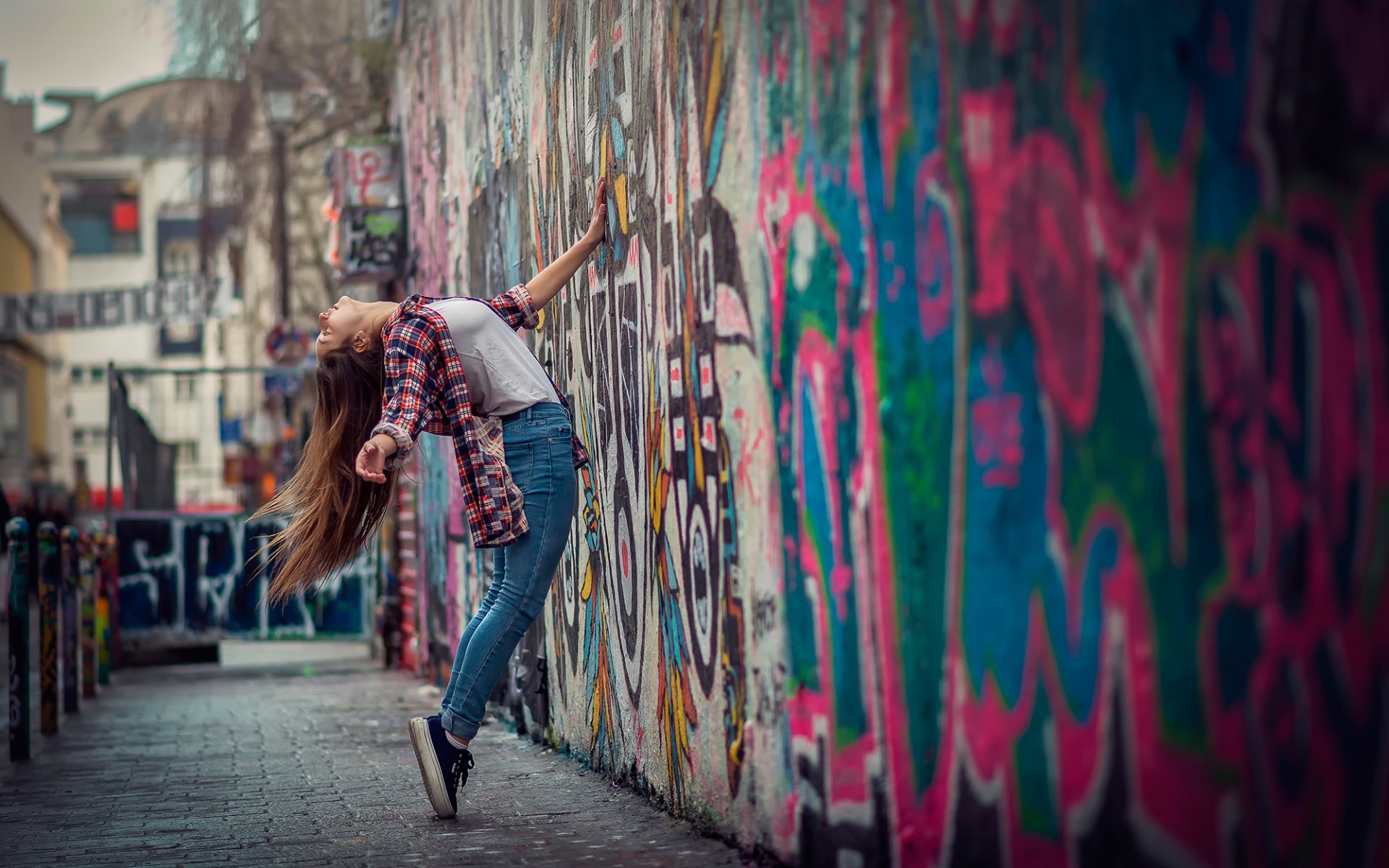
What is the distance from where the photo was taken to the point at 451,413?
4.95 meters

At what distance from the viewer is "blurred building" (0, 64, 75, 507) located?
48.8 m

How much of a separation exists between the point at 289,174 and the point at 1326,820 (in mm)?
22219

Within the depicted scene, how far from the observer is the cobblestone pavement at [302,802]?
4492 mm

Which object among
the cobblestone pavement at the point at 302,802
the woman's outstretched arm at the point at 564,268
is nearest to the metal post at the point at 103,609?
the cobblestone pavement at the point at 302,802

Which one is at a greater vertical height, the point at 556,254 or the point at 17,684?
the point at 556,254

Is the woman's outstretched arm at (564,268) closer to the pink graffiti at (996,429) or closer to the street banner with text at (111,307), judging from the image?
the pink graffiti at (996,429)

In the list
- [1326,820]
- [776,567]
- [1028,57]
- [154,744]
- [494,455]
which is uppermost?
[1028,57]

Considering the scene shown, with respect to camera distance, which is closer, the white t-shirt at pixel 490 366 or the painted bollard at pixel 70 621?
the white t-shirt at pixel 490 366

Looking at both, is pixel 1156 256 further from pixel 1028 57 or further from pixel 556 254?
pixel 556 254

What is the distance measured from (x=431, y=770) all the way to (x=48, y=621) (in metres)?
3.68

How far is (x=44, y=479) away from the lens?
54.9 m

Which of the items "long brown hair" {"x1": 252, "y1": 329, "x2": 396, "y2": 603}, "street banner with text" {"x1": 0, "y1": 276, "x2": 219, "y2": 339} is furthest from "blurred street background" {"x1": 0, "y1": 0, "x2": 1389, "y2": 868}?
"street banner with text" {"x1": 0, "y1": 276, "x2": 219, "y2": 339}

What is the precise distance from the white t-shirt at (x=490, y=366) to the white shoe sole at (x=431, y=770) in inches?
41.9

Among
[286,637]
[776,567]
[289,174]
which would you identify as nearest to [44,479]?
[289,174]
